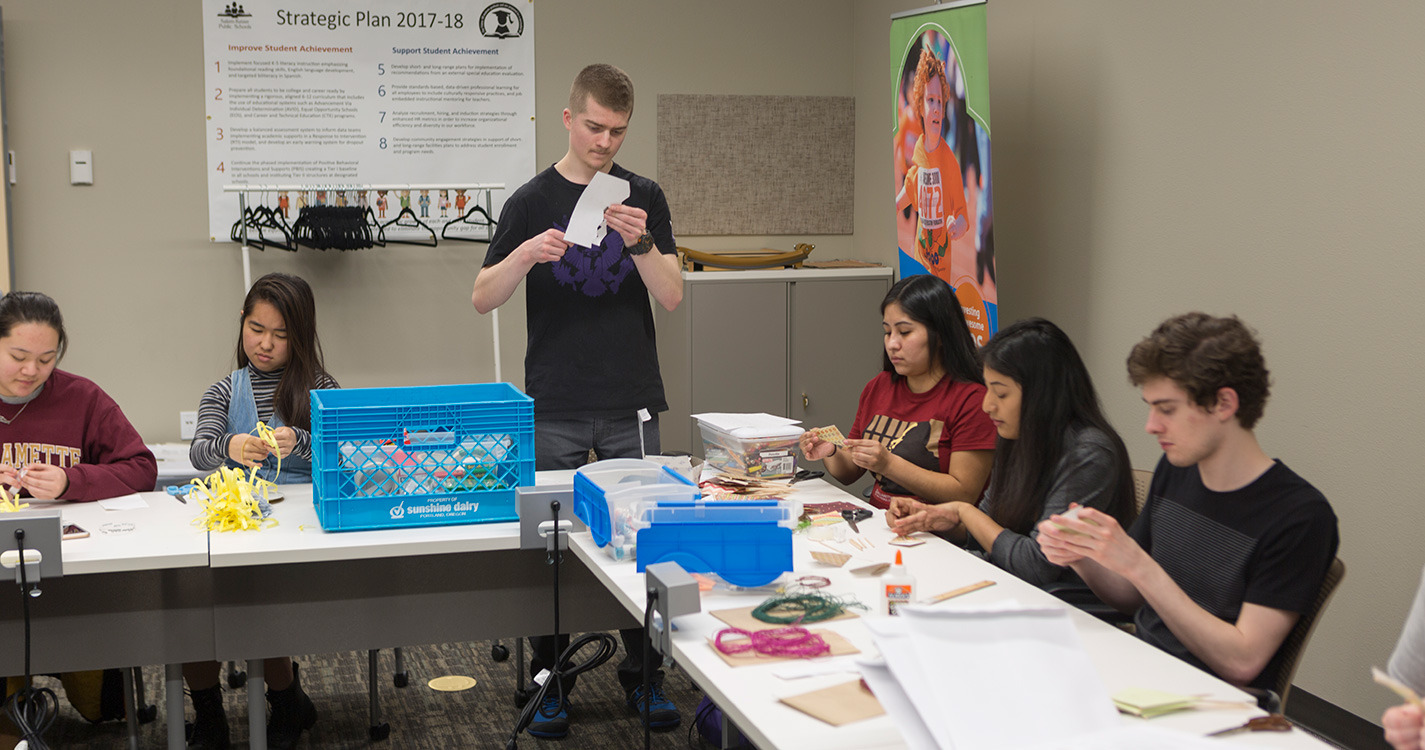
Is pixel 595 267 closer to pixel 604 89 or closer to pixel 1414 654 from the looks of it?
pixel 604 89

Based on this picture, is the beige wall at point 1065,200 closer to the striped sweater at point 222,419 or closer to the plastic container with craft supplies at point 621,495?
the plastic container with craft supplies at point 621,495

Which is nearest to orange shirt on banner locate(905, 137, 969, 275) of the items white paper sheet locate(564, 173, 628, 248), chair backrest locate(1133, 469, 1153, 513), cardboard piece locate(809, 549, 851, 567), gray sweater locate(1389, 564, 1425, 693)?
white paper sheet locate(564, 173, 628, 248)

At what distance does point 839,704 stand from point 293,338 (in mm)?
1911

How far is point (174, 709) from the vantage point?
2.19 metres

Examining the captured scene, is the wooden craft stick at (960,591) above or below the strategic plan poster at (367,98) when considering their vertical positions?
below

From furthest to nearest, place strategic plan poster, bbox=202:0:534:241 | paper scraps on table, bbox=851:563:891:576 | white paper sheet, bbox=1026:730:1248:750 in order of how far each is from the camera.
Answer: strategic plan poster, bbox=202:0:534:241
paper scraps on table, bbox=851:563:891:576
white paper sheet, bbox=1026:730:1248:750

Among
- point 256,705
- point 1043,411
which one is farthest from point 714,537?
point 256,705

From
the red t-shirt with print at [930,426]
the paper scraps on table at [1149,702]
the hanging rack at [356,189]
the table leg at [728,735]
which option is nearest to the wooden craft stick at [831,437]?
the red t-shirt with print at [930,426]

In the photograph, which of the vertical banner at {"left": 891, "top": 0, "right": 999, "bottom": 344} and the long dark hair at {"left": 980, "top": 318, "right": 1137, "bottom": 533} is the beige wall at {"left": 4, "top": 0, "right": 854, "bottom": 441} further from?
the long dark hair at {"left": 980, "top": 318, "right": 1137, "bottom": 533}

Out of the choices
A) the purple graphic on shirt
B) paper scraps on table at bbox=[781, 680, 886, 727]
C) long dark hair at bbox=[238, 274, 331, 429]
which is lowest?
paper scraps on table at bbox=[781, 680, 886, 727]

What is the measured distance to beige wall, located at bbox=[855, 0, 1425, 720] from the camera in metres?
2.60

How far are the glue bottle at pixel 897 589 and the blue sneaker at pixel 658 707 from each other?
1.34m

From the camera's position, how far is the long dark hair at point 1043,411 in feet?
6.77

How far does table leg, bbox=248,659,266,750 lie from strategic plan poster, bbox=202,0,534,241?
8.57 feet
